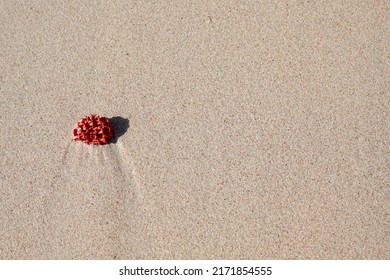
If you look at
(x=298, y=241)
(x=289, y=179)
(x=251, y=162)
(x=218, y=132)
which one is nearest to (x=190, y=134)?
(x=218, y=132)

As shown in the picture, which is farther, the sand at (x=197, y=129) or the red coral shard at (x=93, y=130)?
the red coral shard at (x=93, y=130)

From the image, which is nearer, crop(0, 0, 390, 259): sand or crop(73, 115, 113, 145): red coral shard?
crop(0, 0, 390, 259): sand

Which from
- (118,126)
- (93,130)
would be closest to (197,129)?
(118,126)

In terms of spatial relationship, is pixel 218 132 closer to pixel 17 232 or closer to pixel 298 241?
pixel 298 241

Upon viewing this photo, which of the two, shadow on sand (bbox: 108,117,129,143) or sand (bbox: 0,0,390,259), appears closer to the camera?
sand (bbox: 0,0,390,259)

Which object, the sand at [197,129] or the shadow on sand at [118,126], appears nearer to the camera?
the sand at [197,129]
